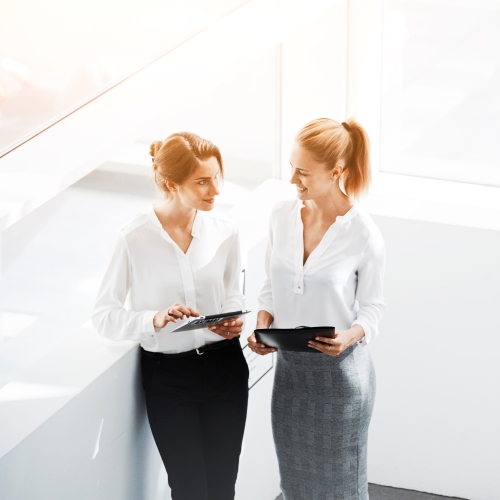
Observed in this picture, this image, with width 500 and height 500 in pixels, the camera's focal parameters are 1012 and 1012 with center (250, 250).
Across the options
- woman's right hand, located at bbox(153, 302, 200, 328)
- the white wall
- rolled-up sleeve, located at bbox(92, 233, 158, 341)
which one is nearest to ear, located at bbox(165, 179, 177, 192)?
rolled-up sleeve, located at bbox(92, 233, 158, 341)

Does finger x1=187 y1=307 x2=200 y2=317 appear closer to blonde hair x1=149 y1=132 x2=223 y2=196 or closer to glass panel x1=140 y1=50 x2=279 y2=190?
blonde hair x1=149 y1=132 x2=223 y2=196

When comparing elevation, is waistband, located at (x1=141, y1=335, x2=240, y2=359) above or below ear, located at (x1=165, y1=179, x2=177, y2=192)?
below

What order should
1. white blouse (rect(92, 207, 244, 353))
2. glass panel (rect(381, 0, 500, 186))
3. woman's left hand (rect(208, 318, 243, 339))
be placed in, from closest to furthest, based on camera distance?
white blouse (rect(92, 207, 244, 353)) → woman's left hand (rect(208, 318, 243, 339)) → glass panel (rect(381, 0, 500, 186))

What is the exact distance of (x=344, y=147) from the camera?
10.8 feet

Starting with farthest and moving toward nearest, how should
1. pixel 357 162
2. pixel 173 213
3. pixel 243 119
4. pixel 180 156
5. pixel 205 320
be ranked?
1. pixel 243 119
2. pixel 357 162
3. pixel 173 213
4. pixel 180 156
5. pixel 205 320

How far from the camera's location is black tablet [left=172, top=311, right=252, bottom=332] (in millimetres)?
3014

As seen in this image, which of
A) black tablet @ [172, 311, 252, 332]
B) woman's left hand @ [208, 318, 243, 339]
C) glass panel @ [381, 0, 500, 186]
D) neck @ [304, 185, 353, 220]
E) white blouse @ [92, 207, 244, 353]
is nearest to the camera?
black tablet @ [172, 311, 252, 332]

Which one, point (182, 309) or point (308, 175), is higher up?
point (308, 175)

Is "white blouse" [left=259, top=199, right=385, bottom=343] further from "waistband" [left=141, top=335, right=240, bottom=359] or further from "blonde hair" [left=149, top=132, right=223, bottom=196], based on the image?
"blonde hair" [left=149, top=132, right=223, bottom=196]

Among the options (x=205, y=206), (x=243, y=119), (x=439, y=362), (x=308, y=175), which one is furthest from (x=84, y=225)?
(x=439, y=362)

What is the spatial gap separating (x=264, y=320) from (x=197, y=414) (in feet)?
1.30

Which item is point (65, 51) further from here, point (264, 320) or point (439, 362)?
point (439, 362)

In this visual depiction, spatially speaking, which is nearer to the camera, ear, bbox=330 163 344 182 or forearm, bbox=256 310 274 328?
ear, bbox=330 163 344 182

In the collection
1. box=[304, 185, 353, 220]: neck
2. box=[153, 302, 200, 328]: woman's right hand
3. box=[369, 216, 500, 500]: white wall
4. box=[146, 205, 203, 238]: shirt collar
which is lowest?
box=[369, 216, 500, 500]: white wall
